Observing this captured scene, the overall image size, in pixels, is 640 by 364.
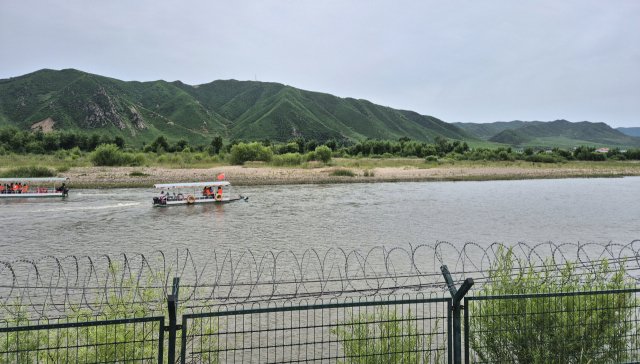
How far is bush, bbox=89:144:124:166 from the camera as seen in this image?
2817 inches

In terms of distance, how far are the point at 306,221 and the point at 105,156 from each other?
5967cm

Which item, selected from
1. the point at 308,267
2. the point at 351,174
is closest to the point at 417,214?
the point at 308,267

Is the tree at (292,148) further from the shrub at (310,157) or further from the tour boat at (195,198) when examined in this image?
the tour boat at (195,198)

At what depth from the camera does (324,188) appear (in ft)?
166

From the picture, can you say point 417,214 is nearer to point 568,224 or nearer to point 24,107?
point 568,224

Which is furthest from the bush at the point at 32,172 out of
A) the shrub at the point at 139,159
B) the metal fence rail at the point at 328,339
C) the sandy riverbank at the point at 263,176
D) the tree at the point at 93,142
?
the tree at the point at 93,142

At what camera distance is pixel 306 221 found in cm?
2728

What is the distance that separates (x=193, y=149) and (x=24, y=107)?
319 feet

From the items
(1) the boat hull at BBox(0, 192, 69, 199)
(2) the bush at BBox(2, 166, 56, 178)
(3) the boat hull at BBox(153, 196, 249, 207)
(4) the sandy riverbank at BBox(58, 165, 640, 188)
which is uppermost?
(2) the bush at BBox(2, 166, 56, 178)

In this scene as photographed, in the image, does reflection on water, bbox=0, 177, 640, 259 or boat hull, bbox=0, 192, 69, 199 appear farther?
boat hull, bbox=0, 192, 69, 199

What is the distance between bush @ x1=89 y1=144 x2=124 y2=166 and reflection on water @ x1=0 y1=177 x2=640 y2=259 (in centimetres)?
3226

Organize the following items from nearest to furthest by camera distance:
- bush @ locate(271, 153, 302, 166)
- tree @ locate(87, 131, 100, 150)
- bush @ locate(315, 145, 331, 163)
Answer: bush @ locate(271, 153, 302, 166) < bush @ locate(315, 145, 331, 163) < tree @ locate(87, 131, 100, 150)

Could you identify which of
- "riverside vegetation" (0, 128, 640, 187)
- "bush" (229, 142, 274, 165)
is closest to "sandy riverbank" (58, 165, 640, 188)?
"riverside vegetation" (0, 128, 640, 187)

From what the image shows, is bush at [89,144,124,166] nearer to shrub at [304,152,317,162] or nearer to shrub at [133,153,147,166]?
shrub at [133,153,147,166]
